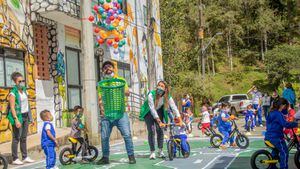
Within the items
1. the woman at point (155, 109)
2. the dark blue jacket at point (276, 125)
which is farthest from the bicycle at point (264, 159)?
the woman at point (155, 109)

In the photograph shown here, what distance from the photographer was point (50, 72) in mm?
17375

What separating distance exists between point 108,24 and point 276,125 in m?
12.7

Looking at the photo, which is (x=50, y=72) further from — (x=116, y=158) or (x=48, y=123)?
(x=48, y=123)

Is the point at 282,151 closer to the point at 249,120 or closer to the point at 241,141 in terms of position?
the point at 241,141

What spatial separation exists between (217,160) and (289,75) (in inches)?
1473

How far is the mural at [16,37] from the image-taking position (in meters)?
14.2

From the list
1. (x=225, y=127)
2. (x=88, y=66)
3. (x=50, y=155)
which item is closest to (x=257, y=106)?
(x=225, y=127)

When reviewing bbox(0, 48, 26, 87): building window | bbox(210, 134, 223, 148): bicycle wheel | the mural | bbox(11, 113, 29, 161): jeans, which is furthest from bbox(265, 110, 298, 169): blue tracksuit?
bbox(0, 48, 26, 87): building window

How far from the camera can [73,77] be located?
19078 mm

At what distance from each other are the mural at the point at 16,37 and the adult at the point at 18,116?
10.0ft

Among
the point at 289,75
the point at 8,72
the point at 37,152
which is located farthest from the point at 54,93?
the point at 289,75

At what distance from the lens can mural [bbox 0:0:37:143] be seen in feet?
46.4

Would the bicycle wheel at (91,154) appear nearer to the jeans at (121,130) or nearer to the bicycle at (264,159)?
the jeans at (121,130)

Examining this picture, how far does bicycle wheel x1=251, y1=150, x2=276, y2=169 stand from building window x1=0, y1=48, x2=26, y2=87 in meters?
8.44
